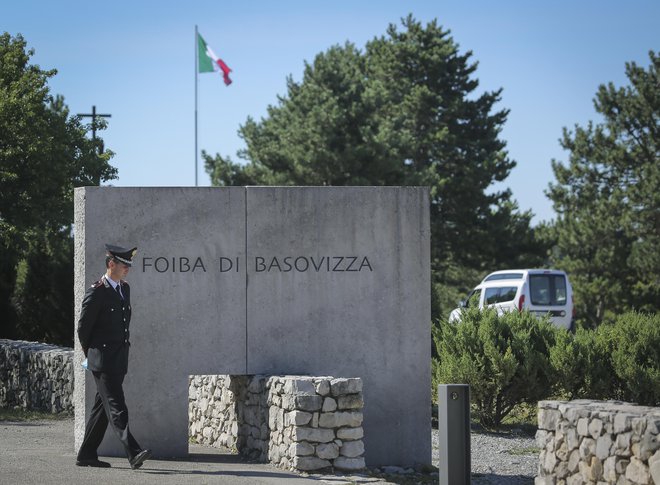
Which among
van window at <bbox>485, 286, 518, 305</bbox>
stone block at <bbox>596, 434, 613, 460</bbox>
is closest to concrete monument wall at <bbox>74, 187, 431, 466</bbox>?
stone block at <bbox>596, 434, 613, 460</bbox>

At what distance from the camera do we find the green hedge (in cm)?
1614

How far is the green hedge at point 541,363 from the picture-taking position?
1614cm

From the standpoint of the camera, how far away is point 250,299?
39.2ft

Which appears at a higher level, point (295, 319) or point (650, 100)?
point (650, 100)

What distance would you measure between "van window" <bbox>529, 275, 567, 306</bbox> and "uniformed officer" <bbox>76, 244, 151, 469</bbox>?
18.3 m

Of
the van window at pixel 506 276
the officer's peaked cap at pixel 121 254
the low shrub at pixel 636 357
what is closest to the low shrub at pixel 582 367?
the low shrub at pixel 636 357

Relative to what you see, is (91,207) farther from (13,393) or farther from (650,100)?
(650,100)

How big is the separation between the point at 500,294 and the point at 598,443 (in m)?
19.3

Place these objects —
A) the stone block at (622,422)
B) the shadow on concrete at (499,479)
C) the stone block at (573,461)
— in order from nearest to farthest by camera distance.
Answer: the stone block at (622,422), the stone block at (573,461), the shadow on concrete at (499,479)

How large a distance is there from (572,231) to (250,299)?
1382 inches

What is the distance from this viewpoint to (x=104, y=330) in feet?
34.7

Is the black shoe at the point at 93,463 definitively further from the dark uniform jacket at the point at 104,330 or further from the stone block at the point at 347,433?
the stone block at the point at 347,433

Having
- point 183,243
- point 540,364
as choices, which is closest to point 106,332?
point 183,243

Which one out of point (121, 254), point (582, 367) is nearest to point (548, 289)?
point (582, 367)
